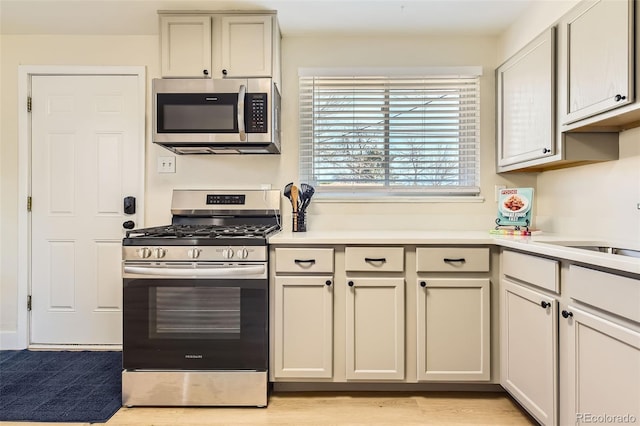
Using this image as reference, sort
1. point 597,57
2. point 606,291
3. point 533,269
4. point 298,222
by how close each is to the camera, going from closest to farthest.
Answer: point 606,291
point 597,57
point 533,269
point 298,222

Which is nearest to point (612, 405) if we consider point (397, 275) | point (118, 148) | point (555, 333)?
point (555, 333)

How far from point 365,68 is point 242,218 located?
1.36 m

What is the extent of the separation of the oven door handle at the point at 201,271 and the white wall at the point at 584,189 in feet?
5.82

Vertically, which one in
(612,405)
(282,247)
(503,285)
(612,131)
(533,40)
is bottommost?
(612,405)

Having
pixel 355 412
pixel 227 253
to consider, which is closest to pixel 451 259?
pixel 355 412

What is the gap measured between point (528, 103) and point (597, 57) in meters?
0.51

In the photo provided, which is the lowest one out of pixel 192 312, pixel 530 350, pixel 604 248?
pixel 530 350

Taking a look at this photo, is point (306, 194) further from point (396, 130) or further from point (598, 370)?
point (598, 370)

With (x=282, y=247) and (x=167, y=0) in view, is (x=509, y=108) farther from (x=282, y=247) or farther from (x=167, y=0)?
(x=167, y=0)

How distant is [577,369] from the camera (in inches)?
55.3

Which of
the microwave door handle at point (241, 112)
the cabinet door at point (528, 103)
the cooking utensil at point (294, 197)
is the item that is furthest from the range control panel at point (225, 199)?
the cabinet door at point (528, 103)

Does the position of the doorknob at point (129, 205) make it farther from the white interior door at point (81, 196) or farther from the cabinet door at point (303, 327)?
the cabinet door at point (303, 327)

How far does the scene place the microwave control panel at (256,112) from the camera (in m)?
2.17

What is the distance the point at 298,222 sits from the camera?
238 cm
